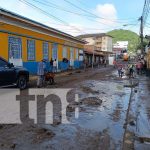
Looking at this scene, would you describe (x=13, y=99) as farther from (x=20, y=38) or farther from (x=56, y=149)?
(x=20, y=38)

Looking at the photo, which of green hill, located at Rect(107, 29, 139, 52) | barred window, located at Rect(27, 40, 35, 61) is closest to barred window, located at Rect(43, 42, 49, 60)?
barred window, located at Rect(27, 40, 35, 61)

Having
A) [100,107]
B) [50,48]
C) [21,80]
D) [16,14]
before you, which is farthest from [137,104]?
[50,48]

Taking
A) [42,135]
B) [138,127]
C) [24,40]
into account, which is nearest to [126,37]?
[24,40]

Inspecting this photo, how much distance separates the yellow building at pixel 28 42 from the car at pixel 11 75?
4955 millimetres

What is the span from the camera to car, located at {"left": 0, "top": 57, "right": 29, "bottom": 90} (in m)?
15.5

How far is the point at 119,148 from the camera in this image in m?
6.86

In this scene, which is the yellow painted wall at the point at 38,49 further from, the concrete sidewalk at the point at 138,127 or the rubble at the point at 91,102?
the concrete sidewalk at the point at 138,127

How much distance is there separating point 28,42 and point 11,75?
1032 cm

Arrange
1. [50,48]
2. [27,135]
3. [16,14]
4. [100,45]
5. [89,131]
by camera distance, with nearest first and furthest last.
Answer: [27,135] → [89,131] → [16,14] → [50,48] → [100,45]

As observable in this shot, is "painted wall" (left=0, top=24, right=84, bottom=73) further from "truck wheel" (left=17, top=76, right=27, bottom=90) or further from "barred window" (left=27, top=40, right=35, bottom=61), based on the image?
"truck wheel" (left=17, top=76, right=27, bottom=90)

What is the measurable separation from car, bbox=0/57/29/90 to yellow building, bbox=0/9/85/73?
16.3 feet

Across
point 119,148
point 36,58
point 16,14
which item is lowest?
point 119,148

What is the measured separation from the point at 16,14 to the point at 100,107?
44.0ft

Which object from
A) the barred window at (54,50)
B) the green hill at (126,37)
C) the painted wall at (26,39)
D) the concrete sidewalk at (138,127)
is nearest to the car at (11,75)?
the painted wall at (26,39)
